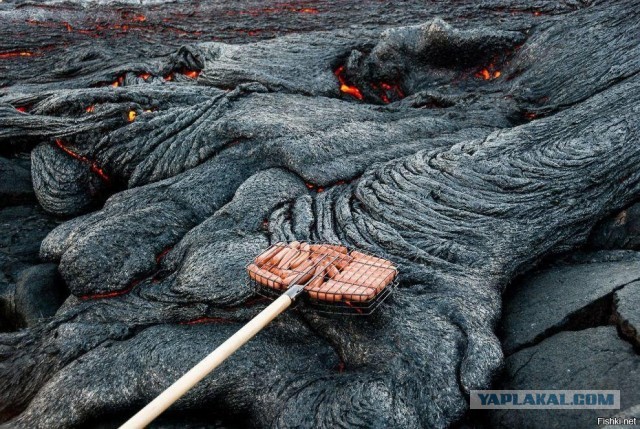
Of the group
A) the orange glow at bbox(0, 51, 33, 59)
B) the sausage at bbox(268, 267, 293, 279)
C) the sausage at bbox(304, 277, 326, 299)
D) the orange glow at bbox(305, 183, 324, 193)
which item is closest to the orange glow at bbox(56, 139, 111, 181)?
the orange glow at bbox(305, 183, 324, 193)

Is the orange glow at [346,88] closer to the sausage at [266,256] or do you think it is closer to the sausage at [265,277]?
the sausage at [266,256]

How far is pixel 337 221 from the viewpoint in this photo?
7.57m

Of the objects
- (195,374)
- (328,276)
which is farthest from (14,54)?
(195,374)

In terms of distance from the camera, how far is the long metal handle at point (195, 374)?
151 inches

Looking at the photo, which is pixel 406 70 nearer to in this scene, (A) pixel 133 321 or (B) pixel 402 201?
(B) pixel 402 201

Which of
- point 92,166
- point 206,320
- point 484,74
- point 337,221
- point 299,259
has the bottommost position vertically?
point 206,320

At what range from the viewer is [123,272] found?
7344 mm

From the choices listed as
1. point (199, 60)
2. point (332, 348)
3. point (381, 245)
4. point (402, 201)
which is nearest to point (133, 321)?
point (332, 348)

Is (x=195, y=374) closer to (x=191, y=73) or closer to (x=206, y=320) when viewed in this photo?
(x=206, y=320)

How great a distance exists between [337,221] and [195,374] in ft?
12.7

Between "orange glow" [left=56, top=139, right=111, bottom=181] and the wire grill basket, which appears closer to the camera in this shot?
the wire grill basket

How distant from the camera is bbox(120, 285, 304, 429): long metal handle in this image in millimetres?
3838

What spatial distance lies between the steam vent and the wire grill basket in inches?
1.7

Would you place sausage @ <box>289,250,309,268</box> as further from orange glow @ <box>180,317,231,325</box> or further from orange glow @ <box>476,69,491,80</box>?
orange glow @ <box>476,69,491,80</box>
